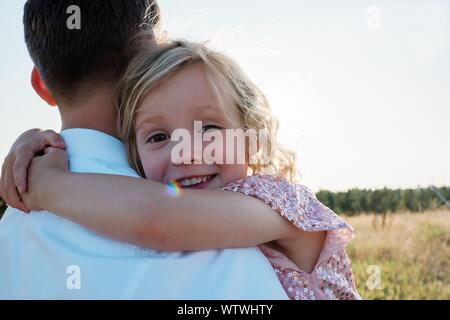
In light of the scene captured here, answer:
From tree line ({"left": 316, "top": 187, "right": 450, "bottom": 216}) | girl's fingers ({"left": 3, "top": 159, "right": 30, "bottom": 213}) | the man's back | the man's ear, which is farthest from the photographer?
tree line ({"left": 316, "top": 187, "right": 450, "bottom": 216})

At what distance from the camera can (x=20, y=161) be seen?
1.96 m

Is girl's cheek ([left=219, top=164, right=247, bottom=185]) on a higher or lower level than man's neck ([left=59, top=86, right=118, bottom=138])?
lower

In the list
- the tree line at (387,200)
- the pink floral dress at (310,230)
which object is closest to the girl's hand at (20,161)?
the pink floral dress at (310,230)

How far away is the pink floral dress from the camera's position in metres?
1.90

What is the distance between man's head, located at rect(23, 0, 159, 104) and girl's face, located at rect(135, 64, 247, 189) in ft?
0.65

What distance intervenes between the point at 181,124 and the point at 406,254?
922 cm

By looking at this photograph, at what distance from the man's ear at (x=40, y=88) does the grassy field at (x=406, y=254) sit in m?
6.59

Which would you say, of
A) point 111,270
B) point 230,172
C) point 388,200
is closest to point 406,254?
point 388,200

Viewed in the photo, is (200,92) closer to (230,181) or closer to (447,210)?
(230,181)

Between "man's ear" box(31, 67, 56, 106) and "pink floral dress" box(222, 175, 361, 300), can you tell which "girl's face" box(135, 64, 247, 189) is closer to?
"pink floral dress" box(222, 175, 361, 300)

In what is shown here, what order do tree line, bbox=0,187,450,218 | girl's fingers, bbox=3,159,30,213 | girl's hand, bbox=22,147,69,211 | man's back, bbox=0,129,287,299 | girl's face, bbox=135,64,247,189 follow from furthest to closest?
1. tree line, bbox=0,187,450,218
2. girl's face, bbox=135,64,247,189
3. girl's fingers, bbox=3,159,30,213
4. girl's hand, bbox=22,147,69,211
5. man's back, bbox=0,129,287,299

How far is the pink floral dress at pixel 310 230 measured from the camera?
6.22 feet

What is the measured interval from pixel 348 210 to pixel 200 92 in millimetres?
15985

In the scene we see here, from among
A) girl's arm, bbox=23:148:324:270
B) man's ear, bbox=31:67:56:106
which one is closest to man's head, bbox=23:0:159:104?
man's ear, bbox=31:67:56:106
